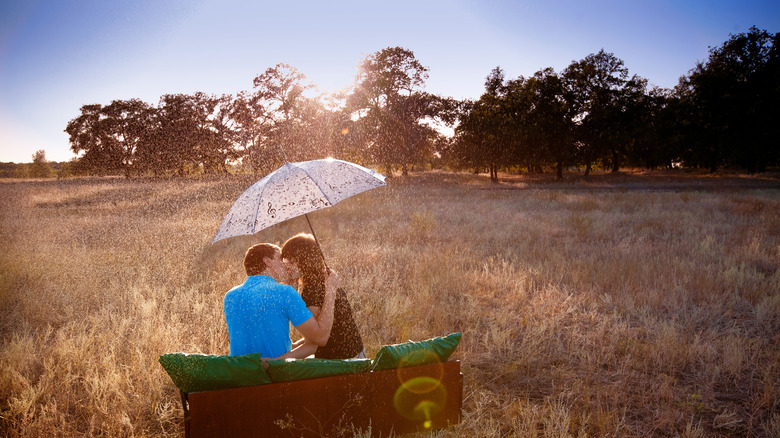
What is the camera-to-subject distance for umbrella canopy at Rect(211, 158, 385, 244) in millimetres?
3220

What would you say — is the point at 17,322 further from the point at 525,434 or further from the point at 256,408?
the point at 525,434

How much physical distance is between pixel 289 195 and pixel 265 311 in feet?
3.49

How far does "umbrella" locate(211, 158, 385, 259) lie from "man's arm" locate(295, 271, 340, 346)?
18.4 inches

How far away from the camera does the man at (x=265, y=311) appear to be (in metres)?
2.65

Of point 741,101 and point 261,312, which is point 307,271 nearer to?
point 261,312

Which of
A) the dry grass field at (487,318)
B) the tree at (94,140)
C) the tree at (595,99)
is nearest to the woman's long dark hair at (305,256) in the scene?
the dry grass field at (487,318)

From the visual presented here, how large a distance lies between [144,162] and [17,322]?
44374 millimetres

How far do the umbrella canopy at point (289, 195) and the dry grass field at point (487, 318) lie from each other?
1.72 metres

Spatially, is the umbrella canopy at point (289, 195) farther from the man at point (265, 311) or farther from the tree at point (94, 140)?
the tree at point (94, 140)

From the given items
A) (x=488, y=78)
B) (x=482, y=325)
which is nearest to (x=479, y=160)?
(x=488, y=78)

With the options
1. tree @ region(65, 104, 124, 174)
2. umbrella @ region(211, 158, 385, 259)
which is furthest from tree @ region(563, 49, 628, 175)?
tree @ region(65, 104, 124, 174)

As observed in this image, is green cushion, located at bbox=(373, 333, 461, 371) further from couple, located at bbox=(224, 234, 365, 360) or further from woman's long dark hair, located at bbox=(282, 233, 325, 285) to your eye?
woman's long dark hair, located at bbox=(282, 233, 325, 285)

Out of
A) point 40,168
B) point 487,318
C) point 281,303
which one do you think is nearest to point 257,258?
point 281,303

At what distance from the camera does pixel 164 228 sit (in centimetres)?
1169
